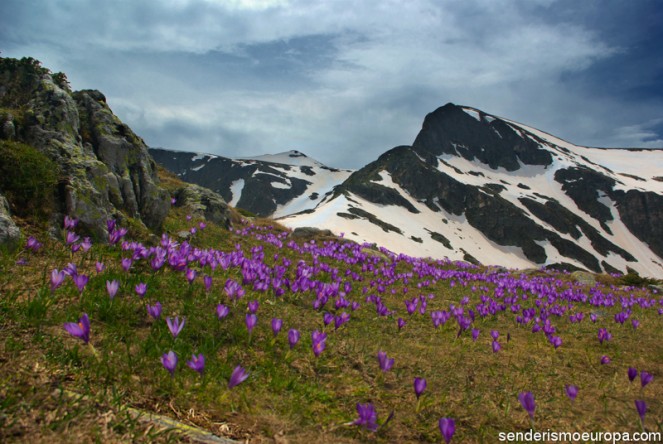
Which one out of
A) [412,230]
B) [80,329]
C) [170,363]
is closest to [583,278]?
[170,363]

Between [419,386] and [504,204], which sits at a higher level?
[504,204]

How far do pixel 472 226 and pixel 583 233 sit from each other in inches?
1472

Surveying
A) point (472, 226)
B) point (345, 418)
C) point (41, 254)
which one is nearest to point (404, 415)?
point (345, 418)

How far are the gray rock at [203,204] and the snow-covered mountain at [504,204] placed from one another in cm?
5627

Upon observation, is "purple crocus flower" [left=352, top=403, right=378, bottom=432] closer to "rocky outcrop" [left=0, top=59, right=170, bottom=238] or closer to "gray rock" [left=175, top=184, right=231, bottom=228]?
"rocky outcrop" [left=0, top=59, right=170, bottom=238]

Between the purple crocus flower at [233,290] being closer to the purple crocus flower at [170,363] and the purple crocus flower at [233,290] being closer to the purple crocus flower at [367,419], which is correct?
the purple crocus flower at [170,363]

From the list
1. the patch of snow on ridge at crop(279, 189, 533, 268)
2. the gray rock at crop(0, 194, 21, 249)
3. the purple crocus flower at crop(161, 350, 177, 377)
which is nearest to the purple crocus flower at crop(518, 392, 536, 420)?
the purple crocus flower at crop(161, 350, 177, 377)

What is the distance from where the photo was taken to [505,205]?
127 meters

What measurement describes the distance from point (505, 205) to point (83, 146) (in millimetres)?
133732

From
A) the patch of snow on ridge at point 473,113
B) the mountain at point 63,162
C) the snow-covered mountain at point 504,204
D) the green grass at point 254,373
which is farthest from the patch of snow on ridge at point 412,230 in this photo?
the patch of snow on ridge at point 473,113

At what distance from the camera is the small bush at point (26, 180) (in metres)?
6.03

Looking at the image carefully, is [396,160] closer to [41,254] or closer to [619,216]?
[619,216]

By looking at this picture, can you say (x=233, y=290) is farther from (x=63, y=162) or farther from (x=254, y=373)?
(x=63, y=162)

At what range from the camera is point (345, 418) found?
10.3 feet
